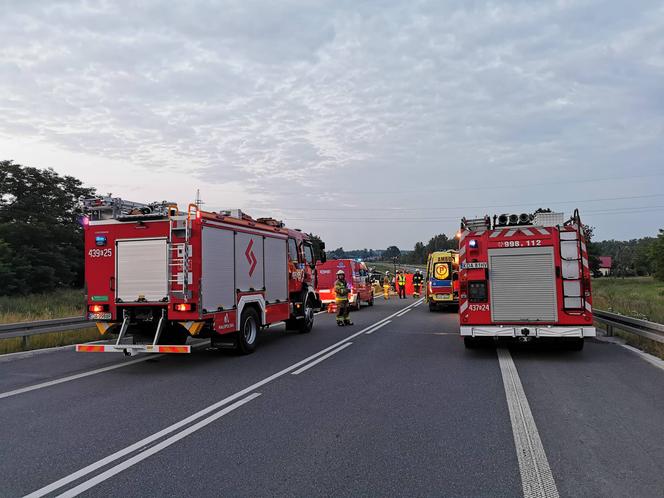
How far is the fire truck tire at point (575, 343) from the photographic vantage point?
9.62 meters

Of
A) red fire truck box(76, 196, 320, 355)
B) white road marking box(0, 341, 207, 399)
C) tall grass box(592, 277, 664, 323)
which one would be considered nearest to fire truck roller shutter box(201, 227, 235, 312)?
red fire truck box(76, 196, 320, 355)

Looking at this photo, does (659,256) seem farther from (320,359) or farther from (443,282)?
(320,359)

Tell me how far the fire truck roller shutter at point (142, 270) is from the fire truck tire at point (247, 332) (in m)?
1.85

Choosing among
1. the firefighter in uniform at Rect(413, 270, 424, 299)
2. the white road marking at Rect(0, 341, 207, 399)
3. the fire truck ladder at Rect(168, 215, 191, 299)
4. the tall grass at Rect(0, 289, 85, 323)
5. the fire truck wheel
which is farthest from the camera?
the firefighter in uniform at Rect(413, 270, 424, 299)

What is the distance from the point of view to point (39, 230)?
42.8 meters

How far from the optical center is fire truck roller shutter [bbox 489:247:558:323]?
9.29m

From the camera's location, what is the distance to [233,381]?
7500mm

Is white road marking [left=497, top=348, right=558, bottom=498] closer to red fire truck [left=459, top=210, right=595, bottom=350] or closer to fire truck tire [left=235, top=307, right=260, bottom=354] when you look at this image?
red fire truck [left=459, top=210, right=595, bottom=350]

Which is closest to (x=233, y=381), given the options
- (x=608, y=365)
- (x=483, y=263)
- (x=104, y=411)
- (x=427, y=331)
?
(x=104, y=411)

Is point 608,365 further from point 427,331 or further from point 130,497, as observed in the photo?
point 130,497

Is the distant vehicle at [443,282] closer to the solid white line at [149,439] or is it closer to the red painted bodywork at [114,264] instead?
the red painted bodywork at [114,264]

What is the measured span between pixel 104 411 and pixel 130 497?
8.66 feet

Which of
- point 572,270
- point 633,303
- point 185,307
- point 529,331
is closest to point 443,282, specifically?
point 633,303

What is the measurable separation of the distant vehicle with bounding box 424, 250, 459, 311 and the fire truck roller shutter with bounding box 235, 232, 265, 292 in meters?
12.1
